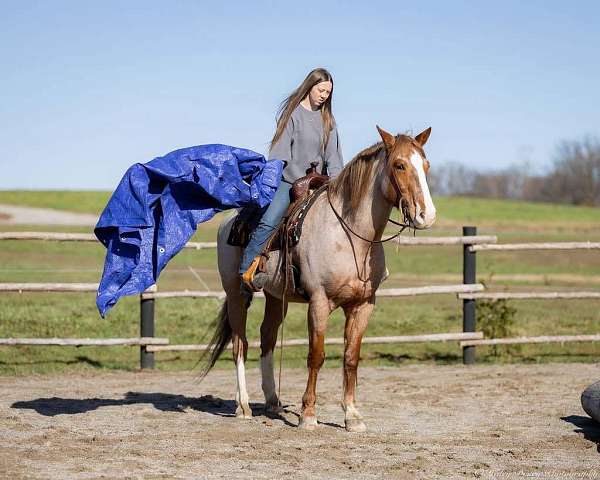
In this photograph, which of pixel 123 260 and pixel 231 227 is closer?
pixel 123 260

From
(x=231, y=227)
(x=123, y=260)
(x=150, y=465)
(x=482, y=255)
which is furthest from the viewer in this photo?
(x=482, y=255)

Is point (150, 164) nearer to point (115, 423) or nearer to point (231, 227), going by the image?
point (231, 227)

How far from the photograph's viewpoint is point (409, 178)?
5.92 metres

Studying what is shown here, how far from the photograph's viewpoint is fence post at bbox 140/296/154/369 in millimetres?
10078

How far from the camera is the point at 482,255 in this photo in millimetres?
27078

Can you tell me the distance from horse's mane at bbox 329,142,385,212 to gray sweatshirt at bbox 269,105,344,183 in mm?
433

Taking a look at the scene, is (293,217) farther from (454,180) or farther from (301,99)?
(454,180)

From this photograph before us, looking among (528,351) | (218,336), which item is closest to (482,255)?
(528,351)

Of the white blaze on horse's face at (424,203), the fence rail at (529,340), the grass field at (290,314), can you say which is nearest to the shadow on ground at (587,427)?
the white blaze on horse's face at (424,203)

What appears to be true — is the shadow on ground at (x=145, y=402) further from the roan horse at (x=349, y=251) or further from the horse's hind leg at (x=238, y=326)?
the roan horse at (x=349, y=251)

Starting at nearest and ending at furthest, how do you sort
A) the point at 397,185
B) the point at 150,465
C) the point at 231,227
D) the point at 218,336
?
the point at 150,465, the point at 397,185, the point at 231,227, the point at 218,336

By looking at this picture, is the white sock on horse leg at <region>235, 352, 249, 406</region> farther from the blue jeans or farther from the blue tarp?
the blue tarp

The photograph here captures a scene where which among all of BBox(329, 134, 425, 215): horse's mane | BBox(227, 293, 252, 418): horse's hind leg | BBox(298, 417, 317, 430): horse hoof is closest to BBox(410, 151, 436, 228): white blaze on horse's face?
BBox(329, 134, 425, 215): horse's mane

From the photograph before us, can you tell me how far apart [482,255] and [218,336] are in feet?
66.6
